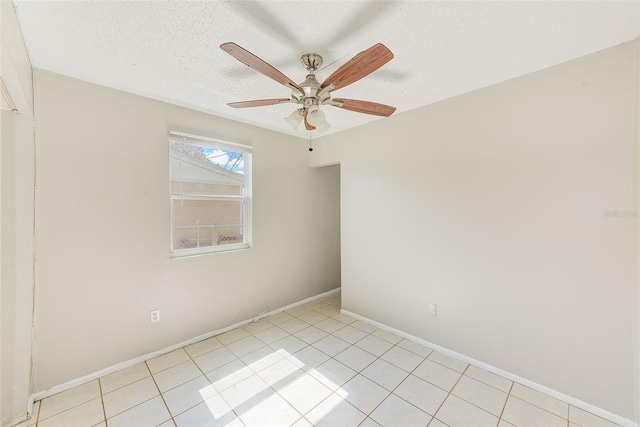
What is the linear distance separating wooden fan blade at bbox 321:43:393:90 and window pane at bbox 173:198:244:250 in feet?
6.41

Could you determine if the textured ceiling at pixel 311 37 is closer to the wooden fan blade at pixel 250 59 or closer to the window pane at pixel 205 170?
the wooden fan blade at pixel 250 59

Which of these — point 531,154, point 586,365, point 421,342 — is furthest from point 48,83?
point 586,365

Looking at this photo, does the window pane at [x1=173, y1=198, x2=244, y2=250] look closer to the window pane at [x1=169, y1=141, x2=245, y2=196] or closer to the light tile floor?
the window pane at [x1=169, y1=141, x2=245, y2=196]

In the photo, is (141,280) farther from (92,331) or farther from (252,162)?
(252,162)

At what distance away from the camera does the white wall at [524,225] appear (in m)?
1.66

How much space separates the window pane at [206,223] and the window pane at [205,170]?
13 cm

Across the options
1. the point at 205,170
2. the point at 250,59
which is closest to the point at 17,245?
the point at 205,170

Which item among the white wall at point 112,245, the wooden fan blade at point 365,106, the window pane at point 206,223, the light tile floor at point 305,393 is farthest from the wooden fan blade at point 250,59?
the light tile floor at point 305,393

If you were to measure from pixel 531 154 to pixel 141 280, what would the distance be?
3.48 m

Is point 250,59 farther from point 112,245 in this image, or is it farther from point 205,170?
point 112,245

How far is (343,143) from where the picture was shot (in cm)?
333

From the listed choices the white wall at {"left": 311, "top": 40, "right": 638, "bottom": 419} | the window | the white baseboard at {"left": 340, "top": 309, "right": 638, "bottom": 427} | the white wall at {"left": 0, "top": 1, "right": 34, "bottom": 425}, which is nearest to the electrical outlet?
the white wall at {"left": 311, "top": 40, "right": 638, "bottom": 419}

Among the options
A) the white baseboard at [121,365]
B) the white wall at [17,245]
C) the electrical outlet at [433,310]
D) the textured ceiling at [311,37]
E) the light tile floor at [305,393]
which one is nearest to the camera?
the textured ceiling at [311,37]

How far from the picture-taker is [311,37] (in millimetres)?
1525
